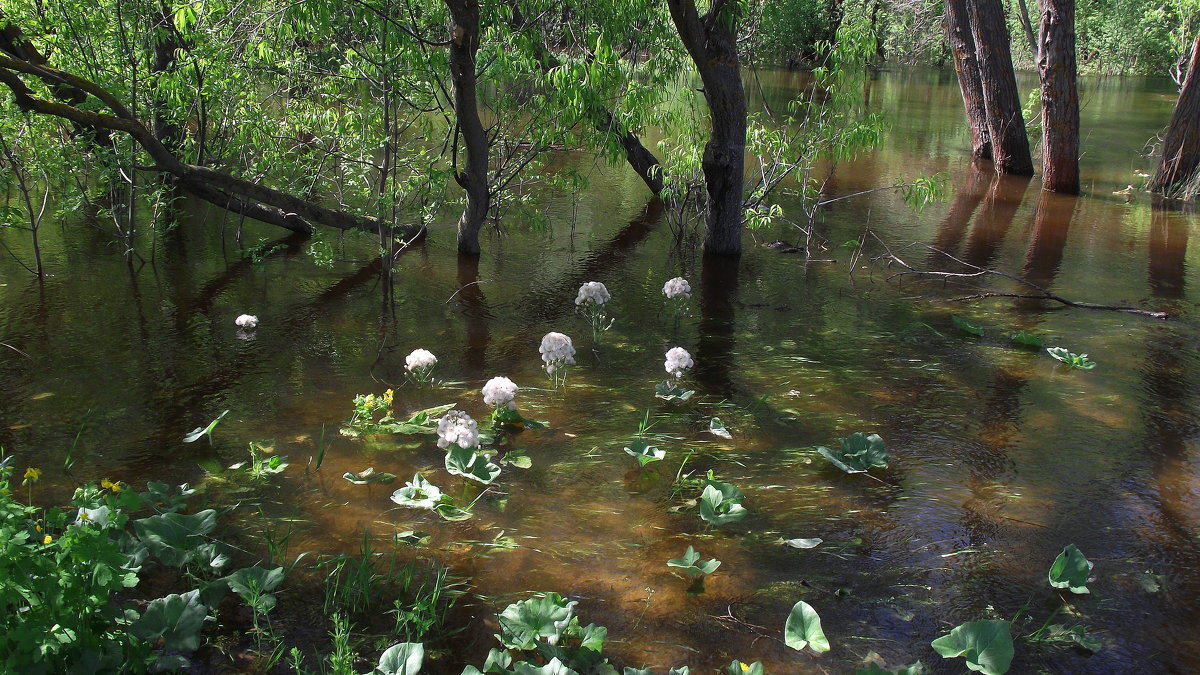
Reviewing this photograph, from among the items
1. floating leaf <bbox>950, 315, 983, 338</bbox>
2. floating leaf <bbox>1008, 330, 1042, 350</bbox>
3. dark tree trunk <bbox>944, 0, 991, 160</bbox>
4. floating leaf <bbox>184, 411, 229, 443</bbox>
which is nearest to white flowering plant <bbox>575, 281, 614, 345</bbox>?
floating leaf <bbox>184, 411, 229, 443</bbox>

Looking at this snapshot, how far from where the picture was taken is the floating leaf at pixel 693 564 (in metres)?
3.51

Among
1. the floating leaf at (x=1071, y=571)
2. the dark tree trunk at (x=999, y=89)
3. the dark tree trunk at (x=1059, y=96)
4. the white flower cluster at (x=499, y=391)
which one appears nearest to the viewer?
the floating leaf at (x=1071, y=571)

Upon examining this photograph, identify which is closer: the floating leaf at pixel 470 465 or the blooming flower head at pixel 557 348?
the floating leaf at pixel 470 465

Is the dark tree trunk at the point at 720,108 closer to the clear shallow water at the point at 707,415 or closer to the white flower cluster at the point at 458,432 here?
the clear shallow water at the point at 707,415

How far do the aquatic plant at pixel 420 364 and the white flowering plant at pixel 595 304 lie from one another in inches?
46.7

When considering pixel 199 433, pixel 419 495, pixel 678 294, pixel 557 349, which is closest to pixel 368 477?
pixel 419 495

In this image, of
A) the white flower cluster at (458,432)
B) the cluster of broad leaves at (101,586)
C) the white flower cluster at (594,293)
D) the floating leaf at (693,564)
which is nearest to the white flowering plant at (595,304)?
the white flower cluster at (594,293)

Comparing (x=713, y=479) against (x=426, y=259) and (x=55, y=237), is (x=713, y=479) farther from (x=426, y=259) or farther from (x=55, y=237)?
(x=55, y=237)

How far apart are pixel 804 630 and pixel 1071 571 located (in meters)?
1.16

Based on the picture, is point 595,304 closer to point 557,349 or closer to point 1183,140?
point 557,349

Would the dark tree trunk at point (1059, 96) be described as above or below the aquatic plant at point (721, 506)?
above

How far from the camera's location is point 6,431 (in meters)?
4.76

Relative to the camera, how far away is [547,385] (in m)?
5.68

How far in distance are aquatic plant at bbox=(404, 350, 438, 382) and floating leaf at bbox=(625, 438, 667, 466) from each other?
1.43m
